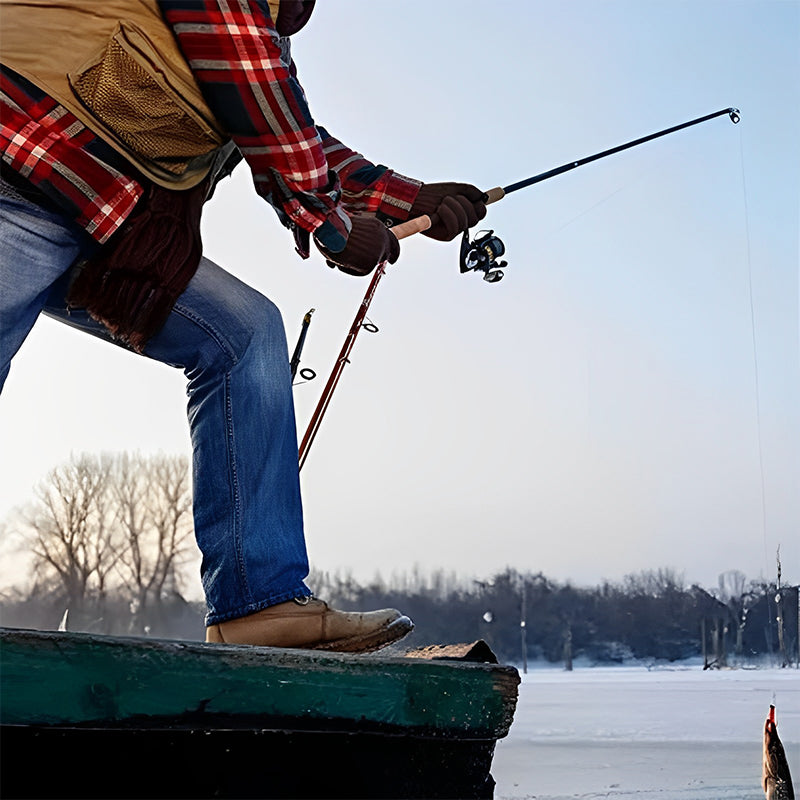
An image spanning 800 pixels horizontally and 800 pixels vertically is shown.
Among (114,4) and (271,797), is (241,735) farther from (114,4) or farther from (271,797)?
(114,4)

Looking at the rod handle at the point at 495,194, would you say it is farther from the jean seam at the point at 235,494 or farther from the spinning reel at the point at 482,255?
the jean seam at the point at 235,494

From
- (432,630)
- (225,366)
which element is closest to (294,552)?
(225,366)

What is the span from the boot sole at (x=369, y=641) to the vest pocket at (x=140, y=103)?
0.73m

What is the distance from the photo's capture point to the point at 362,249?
1790 mm

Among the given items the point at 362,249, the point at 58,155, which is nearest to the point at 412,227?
the point at 362,249

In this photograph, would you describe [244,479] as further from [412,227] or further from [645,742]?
[645,742]

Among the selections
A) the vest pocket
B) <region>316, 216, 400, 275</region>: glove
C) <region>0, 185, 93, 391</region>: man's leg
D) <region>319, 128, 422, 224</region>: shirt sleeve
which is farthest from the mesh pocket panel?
<region>319, 128, 422, 224</region>: shirt sleeve

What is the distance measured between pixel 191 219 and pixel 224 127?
0.14 meters

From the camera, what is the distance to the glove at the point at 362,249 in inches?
70.3

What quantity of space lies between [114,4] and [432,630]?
122ft

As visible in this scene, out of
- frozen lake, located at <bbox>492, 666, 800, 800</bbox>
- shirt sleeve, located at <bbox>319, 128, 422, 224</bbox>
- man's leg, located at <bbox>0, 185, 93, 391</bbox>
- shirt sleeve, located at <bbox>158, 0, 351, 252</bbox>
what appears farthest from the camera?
frozen lake, located at <bbox>492, 666, 800, 800</bbox>

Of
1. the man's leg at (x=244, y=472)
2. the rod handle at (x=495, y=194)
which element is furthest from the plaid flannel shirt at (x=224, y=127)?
the rod handle at (x=495, y=194)

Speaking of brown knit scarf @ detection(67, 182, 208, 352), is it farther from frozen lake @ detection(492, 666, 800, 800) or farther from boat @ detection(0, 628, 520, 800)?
frozen lake @ detection(492, 666, 800, 800)

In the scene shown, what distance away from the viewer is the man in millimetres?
1455
